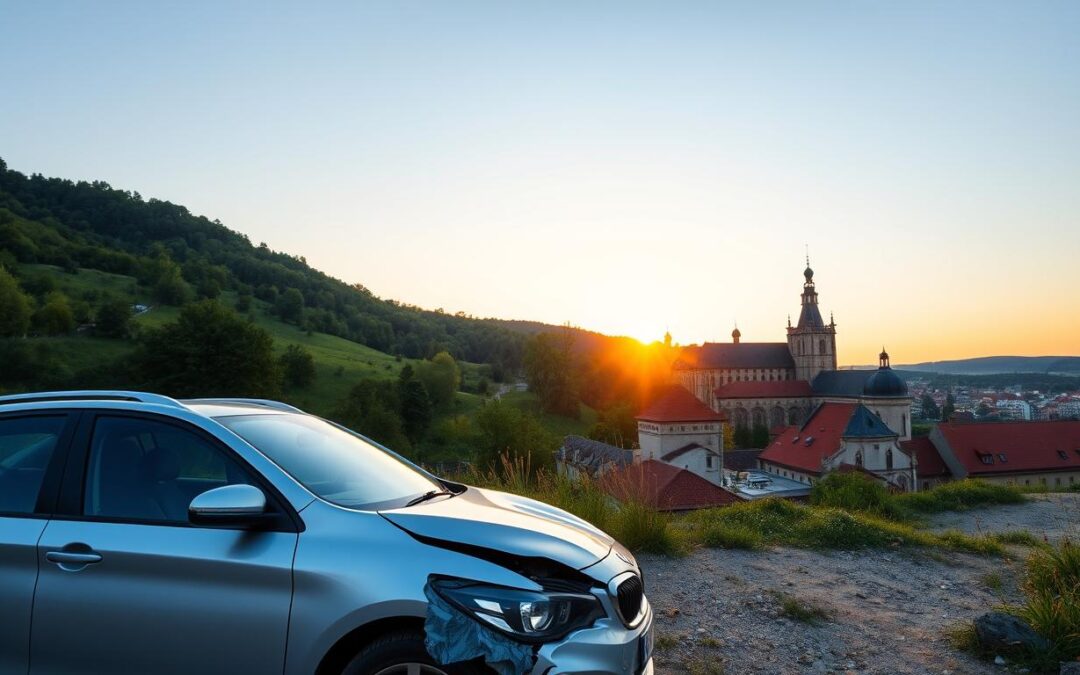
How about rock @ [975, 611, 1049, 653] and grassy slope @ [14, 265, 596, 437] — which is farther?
grassy slope @ [14, 265, 596, 437]

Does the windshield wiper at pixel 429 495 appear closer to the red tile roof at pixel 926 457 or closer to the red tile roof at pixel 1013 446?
the red tile roof at pixel 926 457

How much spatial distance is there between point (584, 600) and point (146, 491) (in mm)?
2244

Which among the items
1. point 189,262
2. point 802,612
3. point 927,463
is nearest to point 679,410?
point 927,463

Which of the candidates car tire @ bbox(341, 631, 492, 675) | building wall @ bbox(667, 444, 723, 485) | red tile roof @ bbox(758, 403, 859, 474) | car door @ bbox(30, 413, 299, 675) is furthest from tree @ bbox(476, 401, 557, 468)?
car tire @ bbox(341, 631, 492, 675)

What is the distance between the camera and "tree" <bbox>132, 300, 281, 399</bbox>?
44.7 m

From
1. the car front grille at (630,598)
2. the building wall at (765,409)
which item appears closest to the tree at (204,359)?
the car front grille at (630,598)

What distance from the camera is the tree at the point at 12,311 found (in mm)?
59344

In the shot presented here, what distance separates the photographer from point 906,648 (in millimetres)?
4691

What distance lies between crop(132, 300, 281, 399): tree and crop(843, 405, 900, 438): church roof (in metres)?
44.3

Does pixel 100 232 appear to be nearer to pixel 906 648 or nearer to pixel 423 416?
pixel 423 416

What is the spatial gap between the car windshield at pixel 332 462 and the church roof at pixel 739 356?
105159mm

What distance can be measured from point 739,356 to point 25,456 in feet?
358

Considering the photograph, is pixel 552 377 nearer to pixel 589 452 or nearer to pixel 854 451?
pixel 589 452

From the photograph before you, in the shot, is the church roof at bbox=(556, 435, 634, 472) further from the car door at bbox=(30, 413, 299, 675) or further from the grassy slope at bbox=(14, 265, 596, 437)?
the car door at bbox=(30, 413, 299, 675)
